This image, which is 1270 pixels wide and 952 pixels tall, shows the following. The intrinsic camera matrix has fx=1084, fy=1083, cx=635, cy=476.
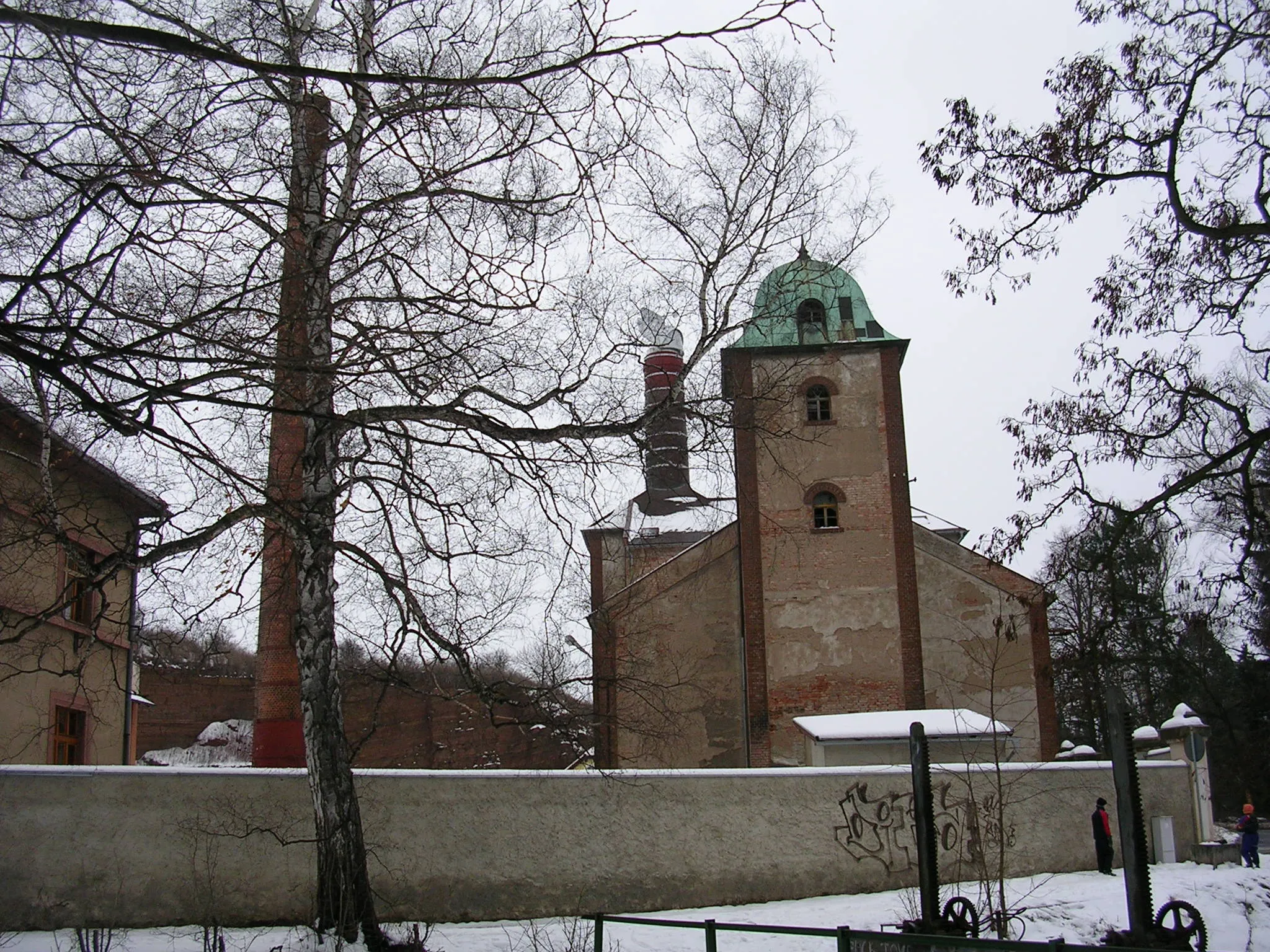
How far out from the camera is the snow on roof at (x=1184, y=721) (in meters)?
17.4

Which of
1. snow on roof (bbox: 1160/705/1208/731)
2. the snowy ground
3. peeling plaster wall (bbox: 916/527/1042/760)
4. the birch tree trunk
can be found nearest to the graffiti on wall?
the snowy ground

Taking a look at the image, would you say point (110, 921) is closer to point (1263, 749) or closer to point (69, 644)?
point (69, 644)

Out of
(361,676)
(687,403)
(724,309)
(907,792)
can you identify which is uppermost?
(724,309)

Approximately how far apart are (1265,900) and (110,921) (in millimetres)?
13996

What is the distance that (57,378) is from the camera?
4812mm

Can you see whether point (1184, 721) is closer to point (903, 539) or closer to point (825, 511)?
point (903, 539)

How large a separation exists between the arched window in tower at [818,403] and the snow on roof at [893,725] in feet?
21.4

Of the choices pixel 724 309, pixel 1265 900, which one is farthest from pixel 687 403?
pixel 1265 900

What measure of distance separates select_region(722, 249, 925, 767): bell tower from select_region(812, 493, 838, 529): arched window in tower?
1.0 inches

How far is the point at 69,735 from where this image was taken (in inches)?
669

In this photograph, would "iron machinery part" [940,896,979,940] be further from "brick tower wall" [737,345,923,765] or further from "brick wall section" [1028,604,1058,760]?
"brick wall section" [1028,604,1058,760]

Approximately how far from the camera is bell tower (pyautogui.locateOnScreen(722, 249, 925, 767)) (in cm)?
2203

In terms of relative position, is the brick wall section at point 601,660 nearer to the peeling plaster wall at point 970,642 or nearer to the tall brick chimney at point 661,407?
the tall brick chimney at point 661,407

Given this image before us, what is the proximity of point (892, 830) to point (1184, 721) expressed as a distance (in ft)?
20.5
